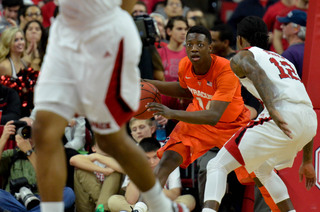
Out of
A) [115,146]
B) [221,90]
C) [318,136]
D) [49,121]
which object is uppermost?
[49,121]

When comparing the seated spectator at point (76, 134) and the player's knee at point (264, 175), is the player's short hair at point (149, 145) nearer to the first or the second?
the seated spectator at point (76, 134)

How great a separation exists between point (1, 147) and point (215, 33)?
10.4 ft

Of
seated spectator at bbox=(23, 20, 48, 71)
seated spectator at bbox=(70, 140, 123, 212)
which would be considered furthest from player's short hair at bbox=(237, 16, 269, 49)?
seated spectator at bbox=(23, 20, 48, 71)

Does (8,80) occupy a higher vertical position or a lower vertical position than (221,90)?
lower

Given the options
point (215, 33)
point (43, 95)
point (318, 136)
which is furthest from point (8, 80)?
point (43, 95)

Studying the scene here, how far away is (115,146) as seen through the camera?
3787mm

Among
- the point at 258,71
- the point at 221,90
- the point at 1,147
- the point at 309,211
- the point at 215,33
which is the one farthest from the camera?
the point at 215,33

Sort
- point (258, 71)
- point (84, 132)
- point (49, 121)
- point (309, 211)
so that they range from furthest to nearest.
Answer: point (84, 132) → point (309, 211) → point (258, 71) → point (49, 121)

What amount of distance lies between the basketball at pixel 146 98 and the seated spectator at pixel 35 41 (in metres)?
3.35

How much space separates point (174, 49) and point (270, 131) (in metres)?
3.91

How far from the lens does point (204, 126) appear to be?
5.89 m

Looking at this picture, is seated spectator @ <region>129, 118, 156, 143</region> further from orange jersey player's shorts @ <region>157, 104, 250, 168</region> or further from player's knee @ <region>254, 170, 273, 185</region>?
player's knee @ <region>254, 170, 273, 185</region>

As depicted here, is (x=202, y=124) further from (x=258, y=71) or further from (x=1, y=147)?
(x=1, y=147)

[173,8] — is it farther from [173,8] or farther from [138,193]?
[138,193]
